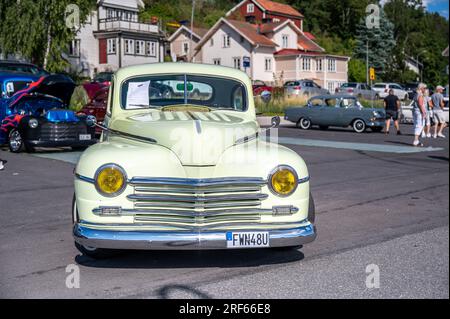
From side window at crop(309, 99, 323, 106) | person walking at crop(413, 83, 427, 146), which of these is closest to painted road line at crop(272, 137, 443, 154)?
person walking at crop(413, 83, 427, 146)

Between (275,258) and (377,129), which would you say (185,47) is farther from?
(275,258)

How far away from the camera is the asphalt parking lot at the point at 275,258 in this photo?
5.15m

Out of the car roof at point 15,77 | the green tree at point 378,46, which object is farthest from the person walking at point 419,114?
the green tree at point 378,46

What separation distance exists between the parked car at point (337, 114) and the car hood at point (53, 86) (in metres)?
12.2

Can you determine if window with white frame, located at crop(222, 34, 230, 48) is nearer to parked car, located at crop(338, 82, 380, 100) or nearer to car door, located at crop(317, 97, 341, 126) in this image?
parked car, located at crop(338, 82, 380, 100)

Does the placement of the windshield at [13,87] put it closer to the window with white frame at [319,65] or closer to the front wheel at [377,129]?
the front wheel at [377,129]

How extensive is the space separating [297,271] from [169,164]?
154 centimetres

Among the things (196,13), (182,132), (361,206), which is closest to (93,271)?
(182,132)

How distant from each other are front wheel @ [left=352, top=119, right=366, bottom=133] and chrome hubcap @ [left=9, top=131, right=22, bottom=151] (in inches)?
549

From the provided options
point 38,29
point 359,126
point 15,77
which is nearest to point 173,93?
point 15,77

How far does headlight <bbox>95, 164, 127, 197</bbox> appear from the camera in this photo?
5.43 m

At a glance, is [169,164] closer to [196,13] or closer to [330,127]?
[330,127]

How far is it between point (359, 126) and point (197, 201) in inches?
798

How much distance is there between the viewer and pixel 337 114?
25.4 m
